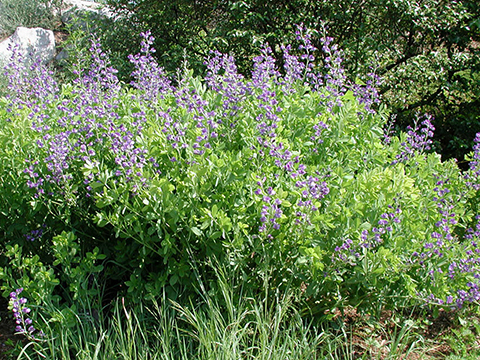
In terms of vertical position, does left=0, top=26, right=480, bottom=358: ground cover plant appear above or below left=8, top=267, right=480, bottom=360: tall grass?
above

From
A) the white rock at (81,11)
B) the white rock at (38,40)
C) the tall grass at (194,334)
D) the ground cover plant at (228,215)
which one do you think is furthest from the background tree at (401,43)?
the white rock at (38,40)

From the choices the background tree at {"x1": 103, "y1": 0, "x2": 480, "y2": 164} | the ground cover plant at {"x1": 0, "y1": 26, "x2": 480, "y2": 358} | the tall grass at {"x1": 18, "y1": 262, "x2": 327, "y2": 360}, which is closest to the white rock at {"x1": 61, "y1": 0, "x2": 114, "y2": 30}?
the background tree at {"x1": 103, "y1": 0, "x2": 480, "y2": 164}

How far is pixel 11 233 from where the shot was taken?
3.24 m

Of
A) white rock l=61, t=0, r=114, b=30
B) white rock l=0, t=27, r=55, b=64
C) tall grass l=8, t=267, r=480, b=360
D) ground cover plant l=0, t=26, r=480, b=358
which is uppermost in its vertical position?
white rock l=61, t=0, r=114, b=30

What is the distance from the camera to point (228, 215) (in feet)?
9.11

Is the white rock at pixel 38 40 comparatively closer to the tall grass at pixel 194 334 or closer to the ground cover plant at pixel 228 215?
the ground cover plant at pixel 228 215

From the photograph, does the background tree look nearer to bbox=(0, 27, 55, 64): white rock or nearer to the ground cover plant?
the ground cover plant

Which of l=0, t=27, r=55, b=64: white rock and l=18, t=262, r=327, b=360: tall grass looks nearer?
l=18, t=262, r=327, b=360: tall grass

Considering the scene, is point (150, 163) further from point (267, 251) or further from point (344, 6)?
point (344, 6)

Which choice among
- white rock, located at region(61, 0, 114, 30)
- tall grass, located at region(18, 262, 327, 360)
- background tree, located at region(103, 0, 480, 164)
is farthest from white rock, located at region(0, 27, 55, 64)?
tall grass, located at region(18, 262, 327, 360)

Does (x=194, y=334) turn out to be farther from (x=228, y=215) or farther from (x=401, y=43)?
(x=401, y=43)

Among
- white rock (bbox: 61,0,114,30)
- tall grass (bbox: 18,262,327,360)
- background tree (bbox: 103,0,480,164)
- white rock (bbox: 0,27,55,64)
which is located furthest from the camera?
white rock (bbox: 0,27,55,64)

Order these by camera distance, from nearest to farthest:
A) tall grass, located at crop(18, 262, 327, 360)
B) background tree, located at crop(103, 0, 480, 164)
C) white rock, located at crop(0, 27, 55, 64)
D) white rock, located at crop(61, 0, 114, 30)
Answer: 1. tall grass, located at crop(18, 262, 327, 360)
2. background tree, located at crop(103, 0, 480, 164)
3. white rock, located at crop(61, 0, 114, 30)
4. white rock, located at crop(0, 27, 55, 64)

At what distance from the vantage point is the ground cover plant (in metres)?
2.60
